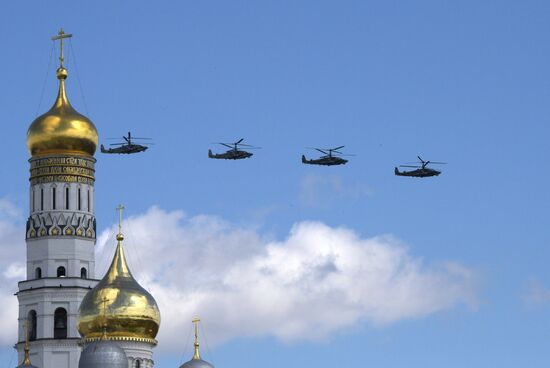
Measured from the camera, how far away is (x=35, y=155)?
114 meters

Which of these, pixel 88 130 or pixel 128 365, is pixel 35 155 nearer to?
pixel 88 130

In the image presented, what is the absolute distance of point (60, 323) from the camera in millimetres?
112750

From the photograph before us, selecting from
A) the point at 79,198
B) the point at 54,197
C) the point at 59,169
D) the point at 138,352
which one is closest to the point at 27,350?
the point at 138,352

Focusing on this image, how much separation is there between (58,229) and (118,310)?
621 centimetres

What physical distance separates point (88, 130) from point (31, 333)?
1019cm

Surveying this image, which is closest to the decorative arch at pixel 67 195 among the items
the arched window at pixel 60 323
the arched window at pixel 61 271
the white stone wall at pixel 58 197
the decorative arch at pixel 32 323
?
the white stone wall at pixel 58 197

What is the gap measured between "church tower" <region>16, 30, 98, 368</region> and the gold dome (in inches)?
111

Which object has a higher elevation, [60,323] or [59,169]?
[59,169]

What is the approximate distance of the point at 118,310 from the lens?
359 ft

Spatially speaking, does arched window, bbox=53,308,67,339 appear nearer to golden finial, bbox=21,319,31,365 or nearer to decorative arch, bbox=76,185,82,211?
golden finial, bbox=21,319,31,365

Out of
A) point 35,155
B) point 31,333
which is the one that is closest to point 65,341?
point 31,333

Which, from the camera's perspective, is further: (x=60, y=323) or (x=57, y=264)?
(x=57, y=264)

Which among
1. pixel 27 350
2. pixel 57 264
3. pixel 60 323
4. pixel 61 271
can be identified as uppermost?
pixel 57 264

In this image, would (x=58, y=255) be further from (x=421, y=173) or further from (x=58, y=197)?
(x=421, y=173)
